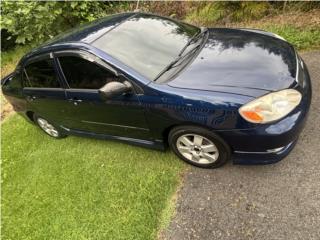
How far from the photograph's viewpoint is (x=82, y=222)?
4.02m

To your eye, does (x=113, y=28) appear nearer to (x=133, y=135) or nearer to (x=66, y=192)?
(x=133, y=135)

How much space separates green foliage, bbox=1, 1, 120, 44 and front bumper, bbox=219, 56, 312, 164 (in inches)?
230

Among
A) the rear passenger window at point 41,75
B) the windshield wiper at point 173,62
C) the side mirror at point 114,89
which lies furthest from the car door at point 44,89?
the windshield wiper at point 173,62

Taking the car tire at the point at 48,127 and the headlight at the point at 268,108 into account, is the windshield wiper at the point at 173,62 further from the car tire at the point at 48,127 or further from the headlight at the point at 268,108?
the car tire at the point at 48,127

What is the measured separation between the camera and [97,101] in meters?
4.06

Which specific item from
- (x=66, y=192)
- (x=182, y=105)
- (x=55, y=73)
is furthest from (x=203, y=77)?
(x=66, y=192)

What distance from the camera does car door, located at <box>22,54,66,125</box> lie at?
14.5 feet

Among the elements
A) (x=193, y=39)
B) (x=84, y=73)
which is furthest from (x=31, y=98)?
(x=193, y=39)

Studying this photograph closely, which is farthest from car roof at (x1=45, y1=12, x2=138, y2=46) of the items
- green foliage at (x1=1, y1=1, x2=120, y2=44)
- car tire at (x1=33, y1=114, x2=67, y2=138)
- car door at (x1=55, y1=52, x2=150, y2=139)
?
green foliage at (x1=1, y1=1, x2=120, y2=44)

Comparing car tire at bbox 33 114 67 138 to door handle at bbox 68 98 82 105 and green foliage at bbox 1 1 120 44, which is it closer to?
door handle at bbox 68 98 82 105

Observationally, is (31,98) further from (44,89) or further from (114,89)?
(114,89)

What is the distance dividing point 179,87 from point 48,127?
2841 millimetres

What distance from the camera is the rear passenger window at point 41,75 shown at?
174 inches

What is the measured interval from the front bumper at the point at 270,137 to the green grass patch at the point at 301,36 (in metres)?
2.29
